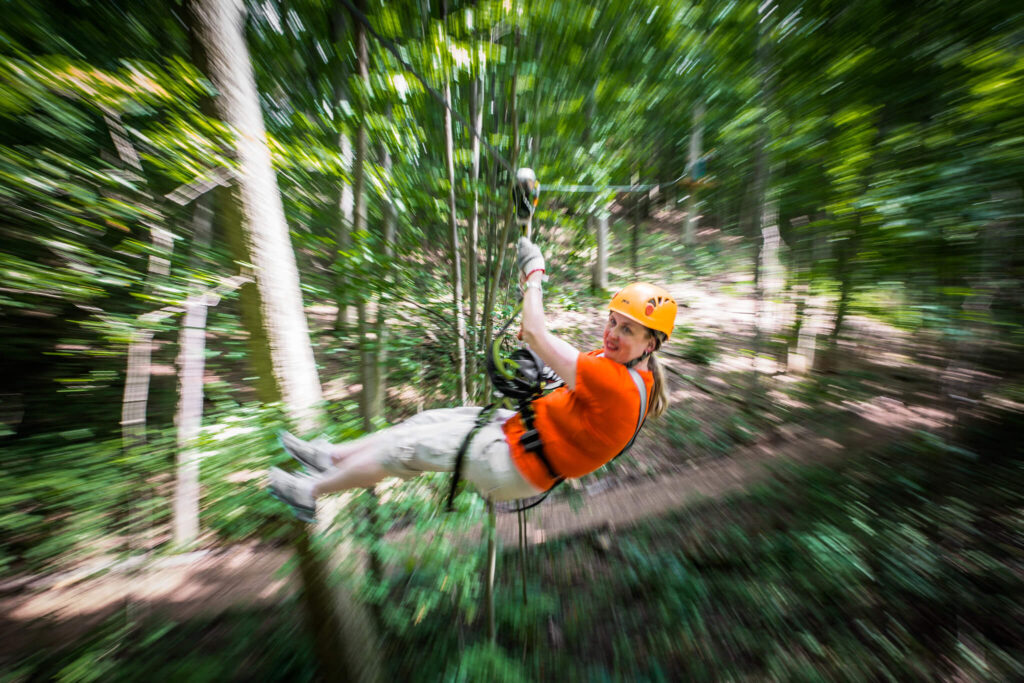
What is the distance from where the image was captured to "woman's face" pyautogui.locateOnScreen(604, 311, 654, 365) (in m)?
1.70

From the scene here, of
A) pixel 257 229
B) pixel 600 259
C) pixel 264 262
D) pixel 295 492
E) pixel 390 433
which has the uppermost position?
pixel 600 259

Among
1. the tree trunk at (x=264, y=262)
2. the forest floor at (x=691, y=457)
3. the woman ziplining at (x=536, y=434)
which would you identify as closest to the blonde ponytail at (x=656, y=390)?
the woman ziplining at (x=536, y=434)

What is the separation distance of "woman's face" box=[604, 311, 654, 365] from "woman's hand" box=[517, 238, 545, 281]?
463mm

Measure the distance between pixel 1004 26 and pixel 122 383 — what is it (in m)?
6.06

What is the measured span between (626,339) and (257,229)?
1798mm

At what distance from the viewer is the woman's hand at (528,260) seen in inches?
71.0

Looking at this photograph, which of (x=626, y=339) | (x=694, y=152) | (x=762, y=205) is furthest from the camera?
(x=694, y=152)

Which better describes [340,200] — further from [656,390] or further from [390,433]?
[656,390]

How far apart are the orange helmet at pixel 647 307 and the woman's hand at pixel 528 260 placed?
1.41ft

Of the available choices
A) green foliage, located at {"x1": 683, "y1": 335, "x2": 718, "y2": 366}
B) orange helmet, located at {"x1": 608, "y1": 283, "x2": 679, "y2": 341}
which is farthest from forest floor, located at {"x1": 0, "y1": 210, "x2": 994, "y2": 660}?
orange helmet, located at {"x1": 608, "y1": 283, "x2": 679, "y2": 341}

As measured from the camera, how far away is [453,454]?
1729 mm

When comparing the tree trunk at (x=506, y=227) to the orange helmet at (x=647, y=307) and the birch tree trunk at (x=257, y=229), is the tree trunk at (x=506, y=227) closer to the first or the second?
the orange helmet at (x=647, y=307)

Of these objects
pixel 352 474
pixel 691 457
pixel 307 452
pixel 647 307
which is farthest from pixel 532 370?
pixel 691 457

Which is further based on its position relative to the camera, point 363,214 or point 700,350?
point 700,350
